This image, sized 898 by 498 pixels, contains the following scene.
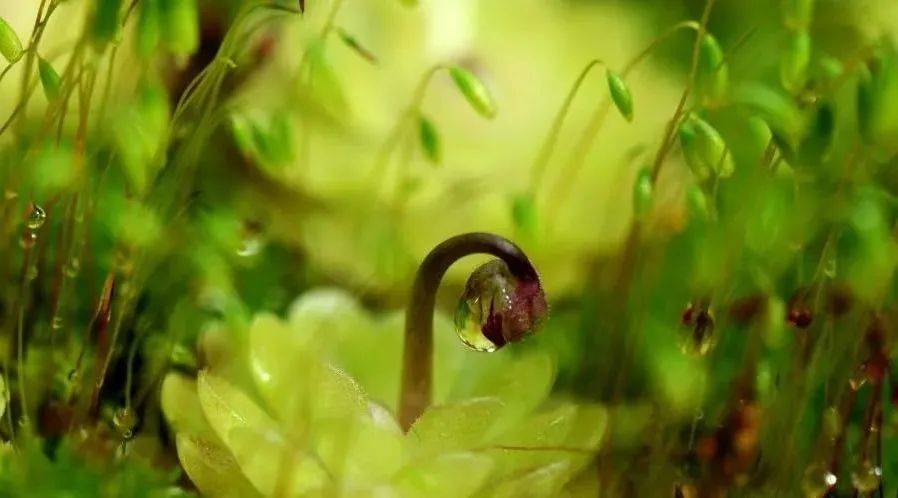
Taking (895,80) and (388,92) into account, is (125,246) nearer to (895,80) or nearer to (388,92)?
(388,92)

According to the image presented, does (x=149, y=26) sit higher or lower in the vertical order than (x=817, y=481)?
higher

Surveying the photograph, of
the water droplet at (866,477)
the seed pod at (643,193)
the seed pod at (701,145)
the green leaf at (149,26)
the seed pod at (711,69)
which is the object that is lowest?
the water droplet at (866,477)

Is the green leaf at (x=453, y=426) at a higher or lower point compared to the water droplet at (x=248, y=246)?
lower

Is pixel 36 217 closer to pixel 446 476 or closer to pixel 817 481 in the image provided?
pixel 446 476

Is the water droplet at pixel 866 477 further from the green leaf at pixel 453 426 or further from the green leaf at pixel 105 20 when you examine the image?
the green leaf at pixel 105 20

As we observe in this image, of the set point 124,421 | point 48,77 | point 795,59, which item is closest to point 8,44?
point 48,77

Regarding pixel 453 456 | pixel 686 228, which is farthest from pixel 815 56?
pixel 453 456

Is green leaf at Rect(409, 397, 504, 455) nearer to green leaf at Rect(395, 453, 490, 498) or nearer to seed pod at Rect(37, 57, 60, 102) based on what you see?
green leaf at Rect(395, 453, 490, 498)

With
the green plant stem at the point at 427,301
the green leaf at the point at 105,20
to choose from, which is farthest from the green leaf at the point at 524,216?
the green leaf at the point at 105,20
